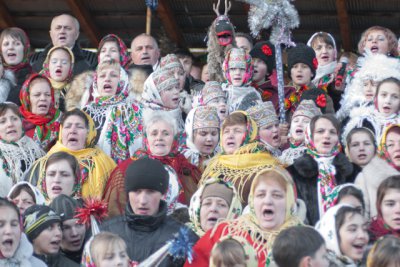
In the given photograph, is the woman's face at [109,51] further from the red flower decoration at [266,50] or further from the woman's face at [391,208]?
the woman's face at [391,208]

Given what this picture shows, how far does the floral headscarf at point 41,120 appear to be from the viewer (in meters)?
10.1

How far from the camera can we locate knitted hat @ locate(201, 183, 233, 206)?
309 inches

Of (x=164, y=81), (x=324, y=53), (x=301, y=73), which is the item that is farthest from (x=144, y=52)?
(x=324, y=53)

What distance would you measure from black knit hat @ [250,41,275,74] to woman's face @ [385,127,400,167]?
8.52 ft

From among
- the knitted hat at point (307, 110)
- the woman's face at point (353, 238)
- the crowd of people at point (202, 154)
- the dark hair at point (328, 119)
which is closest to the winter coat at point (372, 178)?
the crowd of people at point (202, 154)

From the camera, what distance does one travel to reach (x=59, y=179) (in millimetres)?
8633

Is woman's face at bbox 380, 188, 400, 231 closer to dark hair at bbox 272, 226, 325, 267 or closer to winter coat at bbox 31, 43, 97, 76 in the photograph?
dark hair at bbox 272, 226, 325, 267

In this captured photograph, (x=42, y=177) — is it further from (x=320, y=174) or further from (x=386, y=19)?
(x=386, y=19)

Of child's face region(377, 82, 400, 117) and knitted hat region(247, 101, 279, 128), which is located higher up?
child's face region(377, 82, 400, 117)

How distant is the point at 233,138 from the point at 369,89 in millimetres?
1852

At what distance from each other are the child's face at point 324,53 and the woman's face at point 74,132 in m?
2.99

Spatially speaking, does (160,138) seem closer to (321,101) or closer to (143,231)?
(143,231)

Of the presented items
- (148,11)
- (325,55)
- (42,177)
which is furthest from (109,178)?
(148,11)

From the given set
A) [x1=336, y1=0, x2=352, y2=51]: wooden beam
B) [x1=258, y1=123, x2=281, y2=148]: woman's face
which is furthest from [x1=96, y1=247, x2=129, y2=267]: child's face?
[x1=336, y1=0, x2=352, y2=51]: wooden beam
